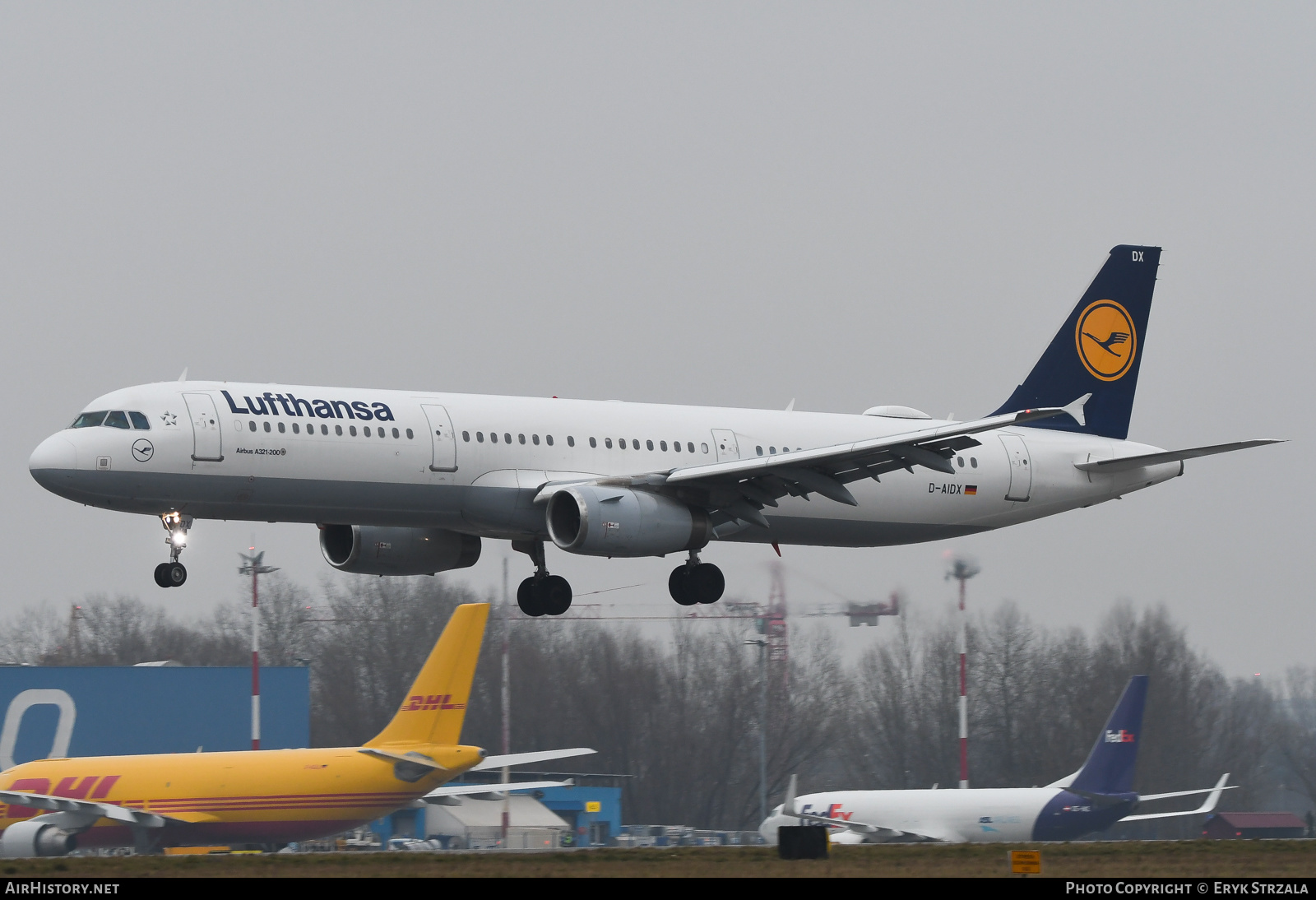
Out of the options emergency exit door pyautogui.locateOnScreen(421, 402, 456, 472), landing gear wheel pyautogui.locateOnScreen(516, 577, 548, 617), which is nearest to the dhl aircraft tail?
landing gear wheel pyautogui.locateOnScreen(516, 577, 548, 617)

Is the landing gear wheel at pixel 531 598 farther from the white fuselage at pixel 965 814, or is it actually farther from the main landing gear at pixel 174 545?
the white fuselage at pixel 965 814

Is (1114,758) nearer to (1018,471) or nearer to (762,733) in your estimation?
(1018,471)

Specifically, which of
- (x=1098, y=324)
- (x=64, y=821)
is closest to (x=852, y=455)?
(x=1098, y=324)

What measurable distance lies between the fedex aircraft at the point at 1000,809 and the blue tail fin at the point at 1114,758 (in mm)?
24

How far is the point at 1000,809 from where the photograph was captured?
47.6m

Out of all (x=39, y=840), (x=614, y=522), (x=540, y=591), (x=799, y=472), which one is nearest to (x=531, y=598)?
(x=540, y=591)

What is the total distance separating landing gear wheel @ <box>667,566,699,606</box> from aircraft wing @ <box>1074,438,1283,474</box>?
11127 mm

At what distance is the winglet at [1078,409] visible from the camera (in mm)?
45094

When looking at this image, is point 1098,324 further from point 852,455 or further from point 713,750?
point 713,750

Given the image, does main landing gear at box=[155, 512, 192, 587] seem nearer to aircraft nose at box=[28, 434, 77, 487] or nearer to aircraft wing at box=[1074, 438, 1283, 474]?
aircraft nose at box=[28, 434, 77, 487]

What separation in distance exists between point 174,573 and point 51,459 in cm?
339

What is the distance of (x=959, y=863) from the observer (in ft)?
99.7

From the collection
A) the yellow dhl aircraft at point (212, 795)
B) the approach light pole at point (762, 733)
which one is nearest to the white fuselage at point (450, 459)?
the yellow dhl aircraft at point (212, 795)
